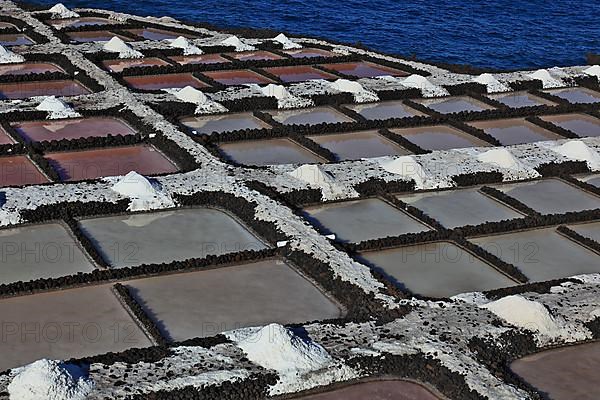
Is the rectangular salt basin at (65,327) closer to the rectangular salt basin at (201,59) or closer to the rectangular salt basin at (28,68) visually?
the rectangular salt basin at (28,68)

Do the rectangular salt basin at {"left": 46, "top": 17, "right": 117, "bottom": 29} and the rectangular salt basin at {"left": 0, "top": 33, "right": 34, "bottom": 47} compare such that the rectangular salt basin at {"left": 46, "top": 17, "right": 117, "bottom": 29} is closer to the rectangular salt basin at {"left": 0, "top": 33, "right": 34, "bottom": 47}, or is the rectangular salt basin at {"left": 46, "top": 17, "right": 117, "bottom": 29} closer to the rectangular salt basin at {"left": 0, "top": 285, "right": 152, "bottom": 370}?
the rectangular salt basin at {"left": 0, "top": 33, "right": 34, "bottom": 47}

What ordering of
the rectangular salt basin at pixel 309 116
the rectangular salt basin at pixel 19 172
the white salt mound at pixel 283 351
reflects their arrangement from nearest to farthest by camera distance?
the white salt mound at pixel 283 351, the rectangular salt basin at pixel 19 172, the rectangular salt basin at pixel 309 116

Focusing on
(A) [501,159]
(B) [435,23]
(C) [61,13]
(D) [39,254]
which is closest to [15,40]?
(C) [61,13]

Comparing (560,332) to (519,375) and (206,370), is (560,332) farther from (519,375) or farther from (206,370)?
(206,370)

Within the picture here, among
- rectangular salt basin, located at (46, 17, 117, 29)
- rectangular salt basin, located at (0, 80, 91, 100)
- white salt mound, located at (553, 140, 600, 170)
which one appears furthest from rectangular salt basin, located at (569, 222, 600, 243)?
rectangular salt basin, located at (46, 17, 117, 29)

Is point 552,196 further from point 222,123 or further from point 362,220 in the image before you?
point 222,123

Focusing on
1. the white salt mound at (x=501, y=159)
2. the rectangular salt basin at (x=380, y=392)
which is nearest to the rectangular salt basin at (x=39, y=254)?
the rectangular salt basin at (x=380, y=392)
